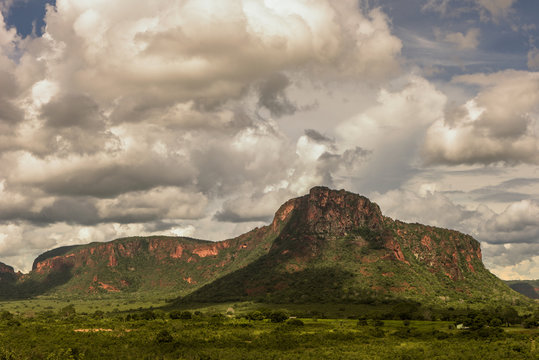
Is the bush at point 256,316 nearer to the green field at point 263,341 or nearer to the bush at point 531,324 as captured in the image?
the green field at point 263,341

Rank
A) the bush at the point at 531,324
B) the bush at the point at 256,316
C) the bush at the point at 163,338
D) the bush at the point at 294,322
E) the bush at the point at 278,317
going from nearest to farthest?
the bush at the point at 163,338 → the bush at the point at 531,324 → the bush at the point at 294,322 → the bush at the point at 278,317 → the bush at the point at 256,316

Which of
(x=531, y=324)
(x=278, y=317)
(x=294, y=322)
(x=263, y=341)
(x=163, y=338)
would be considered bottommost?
(x=531, y=324)

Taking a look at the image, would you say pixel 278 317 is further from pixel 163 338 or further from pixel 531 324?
pixel 531 324

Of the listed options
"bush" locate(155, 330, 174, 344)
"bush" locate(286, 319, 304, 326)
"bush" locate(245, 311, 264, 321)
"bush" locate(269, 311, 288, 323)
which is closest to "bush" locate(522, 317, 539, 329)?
"bush" locate(286, 319, 304, 326)

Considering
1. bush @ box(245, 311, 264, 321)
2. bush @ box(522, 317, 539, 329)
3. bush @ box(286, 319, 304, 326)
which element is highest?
bush @ box(245, 311, 264, 321)

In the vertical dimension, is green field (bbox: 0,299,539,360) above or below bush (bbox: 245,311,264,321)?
below

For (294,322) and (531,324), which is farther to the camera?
(294,322)

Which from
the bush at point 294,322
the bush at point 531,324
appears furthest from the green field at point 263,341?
the bush at point 531,324

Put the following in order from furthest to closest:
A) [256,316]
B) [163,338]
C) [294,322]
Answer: [256,316] → [294,322] → [163,338]

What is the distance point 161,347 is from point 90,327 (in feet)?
146

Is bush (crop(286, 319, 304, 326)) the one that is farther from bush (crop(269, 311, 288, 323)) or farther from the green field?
bush (crop(269, 311, 288, 323))

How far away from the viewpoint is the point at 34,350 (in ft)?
321

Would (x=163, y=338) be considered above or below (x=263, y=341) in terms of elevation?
above

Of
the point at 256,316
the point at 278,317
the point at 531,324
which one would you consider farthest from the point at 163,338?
the point at 531,324
